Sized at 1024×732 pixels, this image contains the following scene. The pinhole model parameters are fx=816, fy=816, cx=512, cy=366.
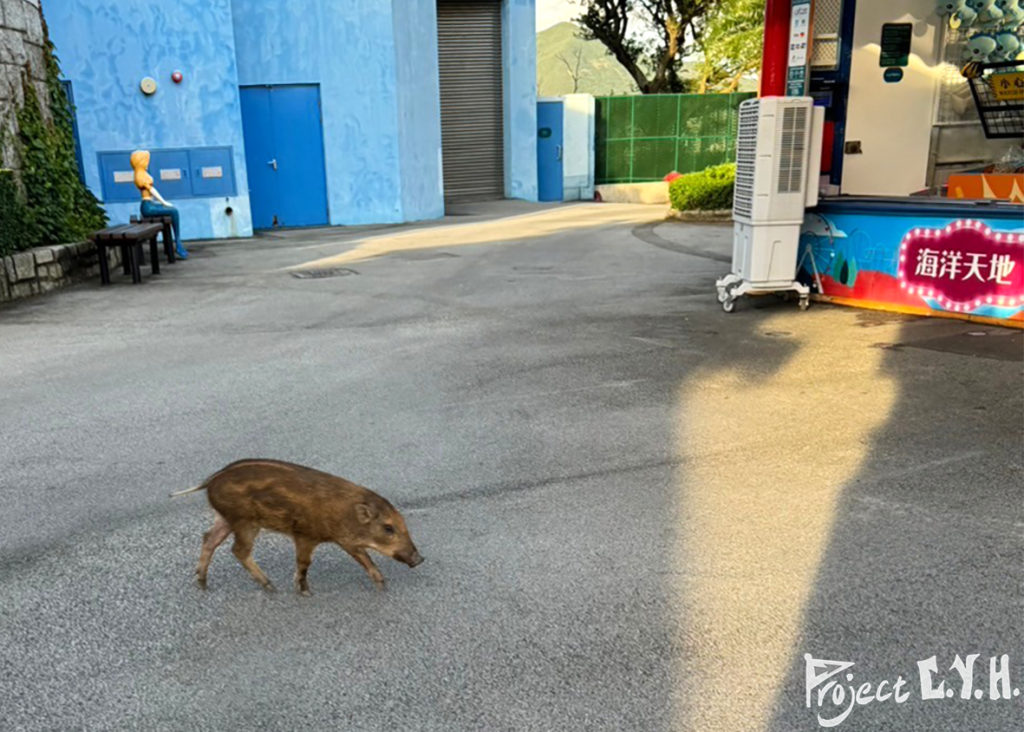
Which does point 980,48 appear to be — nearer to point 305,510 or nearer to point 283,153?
point 305,510

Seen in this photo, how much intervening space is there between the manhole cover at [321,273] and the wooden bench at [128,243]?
78.3 inches

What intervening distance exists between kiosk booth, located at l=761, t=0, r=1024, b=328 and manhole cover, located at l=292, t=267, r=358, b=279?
6.29 m

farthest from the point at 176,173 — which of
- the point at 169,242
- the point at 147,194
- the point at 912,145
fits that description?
the point at 912,145

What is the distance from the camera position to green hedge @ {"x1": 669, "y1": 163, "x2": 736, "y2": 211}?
1730 cm

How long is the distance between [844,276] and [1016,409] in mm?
3458

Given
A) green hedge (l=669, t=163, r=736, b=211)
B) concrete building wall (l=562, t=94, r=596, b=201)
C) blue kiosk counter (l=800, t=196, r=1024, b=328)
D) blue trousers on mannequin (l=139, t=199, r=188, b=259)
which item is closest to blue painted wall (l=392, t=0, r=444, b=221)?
concrete building wall (l=562, t=94, r=596, b=201)

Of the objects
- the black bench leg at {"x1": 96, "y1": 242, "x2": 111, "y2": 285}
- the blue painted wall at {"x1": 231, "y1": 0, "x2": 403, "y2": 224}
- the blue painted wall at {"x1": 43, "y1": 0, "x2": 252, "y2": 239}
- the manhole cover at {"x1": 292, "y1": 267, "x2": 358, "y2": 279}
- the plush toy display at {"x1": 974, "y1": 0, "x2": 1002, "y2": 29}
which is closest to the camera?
the plush toy display at {"x1": 974, "y1": 0, "x2": 1002, "y2": 29}

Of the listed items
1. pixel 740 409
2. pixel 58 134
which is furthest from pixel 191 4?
pixel 740 409

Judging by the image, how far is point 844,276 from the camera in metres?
8.83

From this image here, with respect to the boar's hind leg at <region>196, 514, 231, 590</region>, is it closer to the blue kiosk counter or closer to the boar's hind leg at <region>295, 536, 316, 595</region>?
the boar's hind leg at <region>295, 536, 316, 595</region>

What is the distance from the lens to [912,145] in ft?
31.2

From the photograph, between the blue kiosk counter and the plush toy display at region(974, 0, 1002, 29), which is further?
the plush toy display at region(974, 0, 1002, 29)

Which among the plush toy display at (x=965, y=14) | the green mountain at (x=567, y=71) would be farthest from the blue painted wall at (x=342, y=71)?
the green mountain at (x=567, y=71)

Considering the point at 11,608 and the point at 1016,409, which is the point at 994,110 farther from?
the point at 11,608
